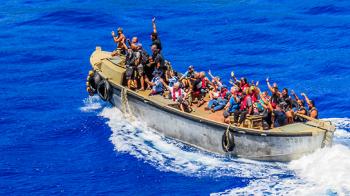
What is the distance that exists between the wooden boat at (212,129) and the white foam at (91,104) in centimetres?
232

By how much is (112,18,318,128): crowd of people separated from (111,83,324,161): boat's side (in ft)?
2.37

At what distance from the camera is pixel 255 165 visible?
31.2m

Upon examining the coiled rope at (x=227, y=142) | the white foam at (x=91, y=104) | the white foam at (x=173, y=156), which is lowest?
the white foam at (x=173, y=156)

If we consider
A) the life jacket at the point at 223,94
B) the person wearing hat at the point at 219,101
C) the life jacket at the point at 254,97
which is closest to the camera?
the life jacket at the point at 254,97

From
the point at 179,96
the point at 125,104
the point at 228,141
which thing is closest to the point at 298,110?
the point at 228,141

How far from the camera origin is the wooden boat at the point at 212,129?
98.4ft

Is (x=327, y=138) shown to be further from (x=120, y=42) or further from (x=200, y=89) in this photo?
(x=120, y=42)

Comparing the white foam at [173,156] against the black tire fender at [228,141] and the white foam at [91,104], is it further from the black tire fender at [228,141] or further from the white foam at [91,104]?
the white foam at [91,104]

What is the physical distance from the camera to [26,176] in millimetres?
31453

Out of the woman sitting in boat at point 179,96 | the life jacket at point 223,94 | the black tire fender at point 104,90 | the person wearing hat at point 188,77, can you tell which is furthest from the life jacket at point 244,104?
the black tire fender at point 104,90

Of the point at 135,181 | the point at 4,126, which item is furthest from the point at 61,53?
the point at 135,181

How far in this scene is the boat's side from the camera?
30062 millimetres

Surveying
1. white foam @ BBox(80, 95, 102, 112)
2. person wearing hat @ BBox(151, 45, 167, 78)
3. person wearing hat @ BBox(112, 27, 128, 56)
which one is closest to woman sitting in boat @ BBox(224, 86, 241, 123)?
person wearing hat @ BBox(151, 45, 167, 78)

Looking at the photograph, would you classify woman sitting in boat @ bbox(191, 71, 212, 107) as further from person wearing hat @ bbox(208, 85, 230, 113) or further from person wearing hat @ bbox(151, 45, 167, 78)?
person wearing hat @ bbox(151, 45, 167, 78)
